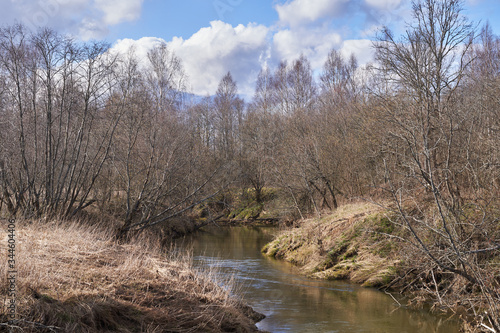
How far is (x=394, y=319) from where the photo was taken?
10398mm

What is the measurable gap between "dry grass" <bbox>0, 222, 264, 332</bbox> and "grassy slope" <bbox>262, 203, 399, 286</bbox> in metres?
5.56

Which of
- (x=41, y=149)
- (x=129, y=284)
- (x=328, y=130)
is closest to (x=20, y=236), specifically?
(x=129, y=284)

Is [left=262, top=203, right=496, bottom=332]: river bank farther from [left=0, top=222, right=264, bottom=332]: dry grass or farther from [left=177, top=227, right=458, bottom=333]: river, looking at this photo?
[left=0, top=222, right=264, bottom=332]: dry grass

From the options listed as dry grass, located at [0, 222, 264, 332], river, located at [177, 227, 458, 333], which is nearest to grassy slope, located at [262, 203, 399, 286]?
river, located at [177, 227, 458, 333]

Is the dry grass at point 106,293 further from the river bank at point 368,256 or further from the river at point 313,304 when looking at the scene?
the river bank at point 368,256

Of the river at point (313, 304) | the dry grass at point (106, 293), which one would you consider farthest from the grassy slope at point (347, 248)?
the dry grass at point (106, 293)

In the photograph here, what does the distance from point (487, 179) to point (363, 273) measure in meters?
4.88

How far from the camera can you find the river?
9789mm

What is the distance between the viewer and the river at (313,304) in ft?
32.1

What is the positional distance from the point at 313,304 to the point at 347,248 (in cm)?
467

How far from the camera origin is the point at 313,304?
37.9 ft

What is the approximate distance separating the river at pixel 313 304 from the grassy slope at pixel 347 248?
2.00ft

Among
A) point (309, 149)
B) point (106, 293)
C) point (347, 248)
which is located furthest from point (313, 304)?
point (309, 149)

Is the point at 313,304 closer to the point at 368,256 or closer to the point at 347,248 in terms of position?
the point at 368,256
